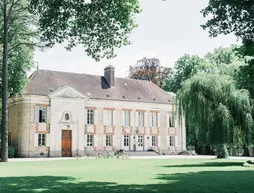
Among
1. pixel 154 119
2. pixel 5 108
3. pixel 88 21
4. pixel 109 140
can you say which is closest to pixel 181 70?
pixel 154 119

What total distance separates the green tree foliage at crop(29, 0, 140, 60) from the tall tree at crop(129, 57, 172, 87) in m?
47.1

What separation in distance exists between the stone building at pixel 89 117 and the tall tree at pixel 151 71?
11605 millimetres

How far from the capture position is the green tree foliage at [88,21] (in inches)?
561

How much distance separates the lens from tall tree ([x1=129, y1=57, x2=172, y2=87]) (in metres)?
64.0

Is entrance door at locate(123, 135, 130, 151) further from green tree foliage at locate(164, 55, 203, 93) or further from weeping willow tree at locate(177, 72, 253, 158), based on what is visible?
weeping willow tree at locate(177, 72, 253, 158)

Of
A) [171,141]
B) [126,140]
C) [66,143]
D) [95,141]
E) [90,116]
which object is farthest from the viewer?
[171,141]

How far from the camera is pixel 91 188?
12086 mm

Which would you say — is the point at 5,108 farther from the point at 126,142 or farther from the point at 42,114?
the point at 126,142

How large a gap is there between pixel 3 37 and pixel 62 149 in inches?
605

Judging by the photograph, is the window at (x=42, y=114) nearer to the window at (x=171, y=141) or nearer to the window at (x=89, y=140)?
the window at (x=89, y=140)

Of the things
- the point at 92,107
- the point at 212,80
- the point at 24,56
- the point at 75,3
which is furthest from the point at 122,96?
the point at 75,3

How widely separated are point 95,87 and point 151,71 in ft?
62.8

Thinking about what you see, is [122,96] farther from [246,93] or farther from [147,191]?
[147,191]

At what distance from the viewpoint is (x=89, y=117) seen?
44.8m
